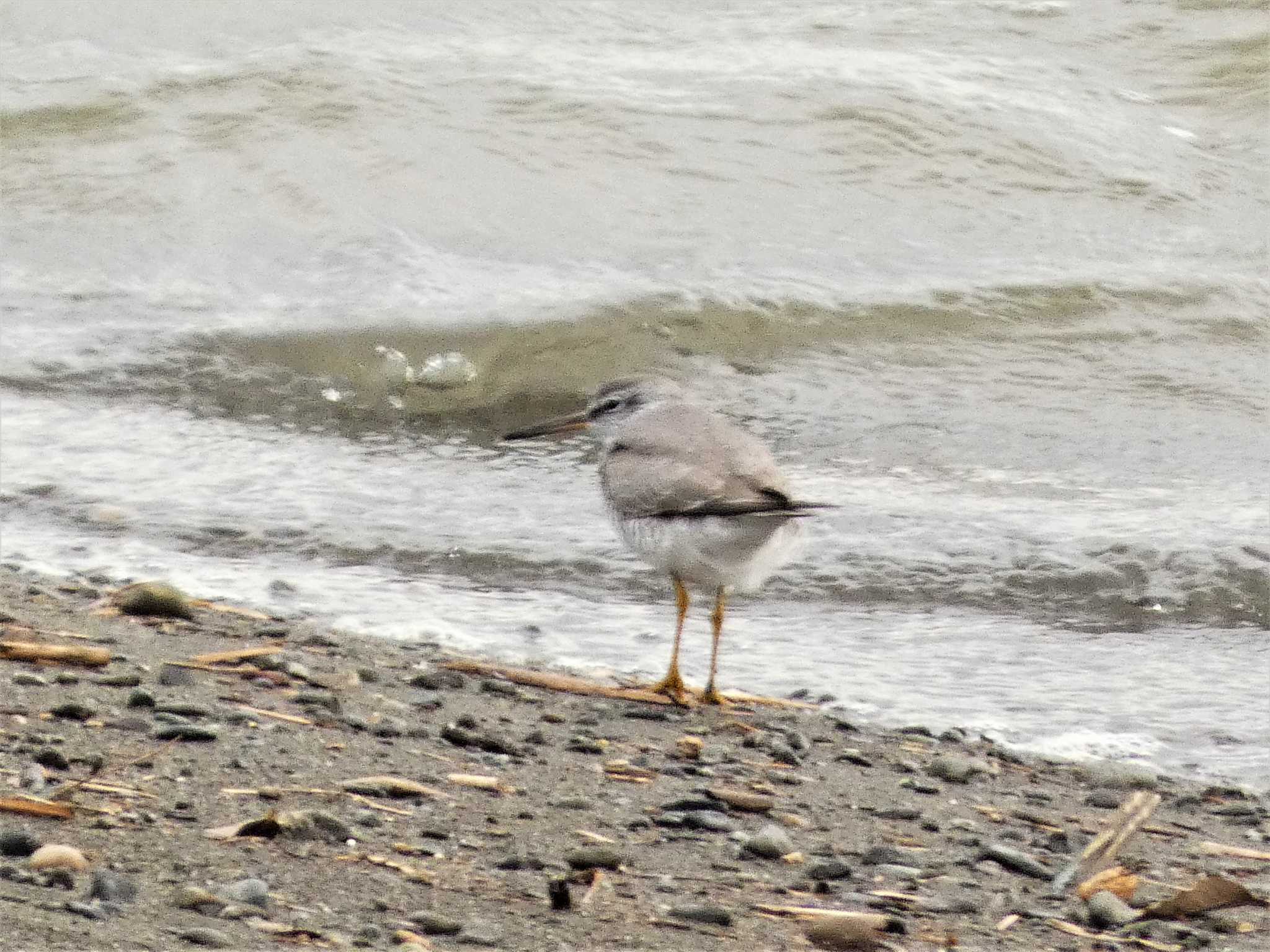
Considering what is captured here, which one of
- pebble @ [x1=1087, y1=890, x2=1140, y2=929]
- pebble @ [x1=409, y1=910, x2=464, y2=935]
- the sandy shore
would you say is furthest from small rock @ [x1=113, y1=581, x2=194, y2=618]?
pebble @ [x1=1087, y1=890, x2=1140, y2=929]

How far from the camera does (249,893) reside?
2934 mm

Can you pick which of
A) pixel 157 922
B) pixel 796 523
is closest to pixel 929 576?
pixel 796 523

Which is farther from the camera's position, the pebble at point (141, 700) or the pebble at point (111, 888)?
the pebble at point (141, 700)

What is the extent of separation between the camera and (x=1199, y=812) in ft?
14.2

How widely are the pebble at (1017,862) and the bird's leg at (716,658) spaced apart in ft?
4.20

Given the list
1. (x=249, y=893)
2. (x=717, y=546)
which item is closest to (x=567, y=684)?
(x=717, y=546)

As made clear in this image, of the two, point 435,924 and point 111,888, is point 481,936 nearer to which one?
point 435,924

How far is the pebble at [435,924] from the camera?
2934 mm

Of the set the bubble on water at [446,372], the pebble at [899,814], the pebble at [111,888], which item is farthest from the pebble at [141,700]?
the bubble on water at [446,372]

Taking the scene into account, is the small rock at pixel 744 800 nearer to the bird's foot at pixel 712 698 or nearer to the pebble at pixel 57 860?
the bird's foot at pixel 712 698

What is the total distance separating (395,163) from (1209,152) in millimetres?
4934

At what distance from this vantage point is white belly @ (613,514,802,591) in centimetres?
479

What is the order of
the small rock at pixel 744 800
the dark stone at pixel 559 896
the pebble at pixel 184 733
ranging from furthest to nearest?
the small rock at pixel 744 800, the pebble at pixel 184 733, the dark stone at pixel 559 896

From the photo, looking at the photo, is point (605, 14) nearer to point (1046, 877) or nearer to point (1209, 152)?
point (1209, 152)
